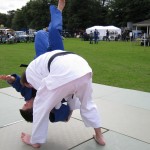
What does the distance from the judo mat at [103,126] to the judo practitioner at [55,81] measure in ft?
2.03

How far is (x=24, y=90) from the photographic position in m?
3.66

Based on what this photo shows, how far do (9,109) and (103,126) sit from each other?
72.3 inches

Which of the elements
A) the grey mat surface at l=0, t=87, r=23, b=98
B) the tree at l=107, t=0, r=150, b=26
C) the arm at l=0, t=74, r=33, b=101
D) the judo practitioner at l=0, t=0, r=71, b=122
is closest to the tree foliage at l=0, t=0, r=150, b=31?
the tree at l=107, t=0, r=150, b=26

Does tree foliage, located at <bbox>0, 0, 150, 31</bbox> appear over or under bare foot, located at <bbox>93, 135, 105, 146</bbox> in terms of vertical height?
over

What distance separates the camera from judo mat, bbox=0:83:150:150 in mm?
3693

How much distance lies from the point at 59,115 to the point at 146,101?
280cm

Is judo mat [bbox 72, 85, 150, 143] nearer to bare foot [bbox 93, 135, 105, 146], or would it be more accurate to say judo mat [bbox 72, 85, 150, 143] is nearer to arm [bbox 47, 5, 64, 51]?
bare foot [bbox 93, 135, 105, 146]

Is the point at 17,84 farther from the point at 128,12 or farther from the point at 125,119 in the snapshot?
the point at 128,12

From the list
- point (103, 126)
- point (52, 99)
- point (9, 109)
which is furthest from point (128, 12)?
point (52, 99)

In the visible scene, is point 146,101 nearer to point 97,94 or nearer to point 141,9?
point 97,94

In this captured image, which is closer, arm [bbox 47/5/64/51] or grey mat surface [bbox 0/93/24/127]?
arm [bbox 47/5/64/51]

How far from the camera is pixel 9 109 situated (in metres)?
5.18

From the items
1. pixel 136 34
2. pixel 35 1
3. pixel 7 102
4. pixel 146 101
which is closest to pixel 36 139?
pixel 7 102

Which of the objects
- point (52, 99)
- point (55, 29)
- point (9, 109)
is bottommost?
point (9, 109)
